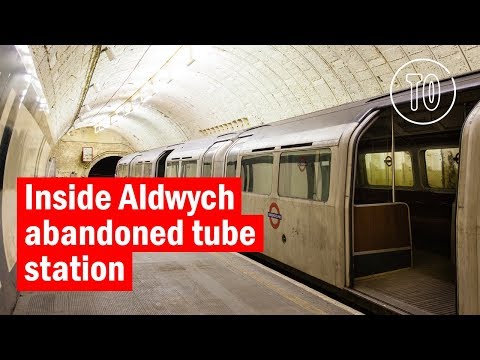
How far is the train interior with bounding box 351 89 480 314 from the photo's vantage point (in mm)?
5328

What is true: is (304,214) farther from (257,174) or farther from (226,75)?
(226,75)

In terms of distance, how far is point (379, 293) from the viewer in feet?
16.8

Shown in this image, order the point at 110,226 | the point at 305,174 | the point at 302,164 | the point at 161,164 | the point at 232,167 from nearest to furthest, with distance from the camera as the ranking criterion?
the point at 305,174 → the point at 302,164 → the point at 110,226 → the point at 232,167 → the point at 161,164

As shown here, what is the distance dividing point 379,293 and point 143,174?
532 inches

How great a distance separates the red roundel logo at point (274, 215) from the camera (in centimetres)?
692

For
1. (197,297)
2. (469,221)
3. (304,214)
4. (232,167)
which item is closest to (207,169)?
(232,167)

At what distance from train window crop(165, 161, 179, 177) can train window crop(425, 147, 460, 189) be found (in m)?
7.51

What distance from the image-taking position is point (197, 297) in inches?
201

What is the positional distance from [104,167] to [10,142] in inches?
1148

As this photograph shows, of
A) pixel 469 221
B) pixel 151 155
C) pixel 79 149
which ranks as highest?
pixel 79 149

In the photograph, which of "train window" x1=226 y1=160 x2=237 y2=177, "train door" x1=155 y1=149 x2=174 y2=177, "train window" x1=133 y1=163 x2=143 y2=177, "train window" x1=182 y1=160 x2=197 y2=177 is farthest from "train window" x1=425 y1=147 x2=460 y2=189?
"train window" x1=133 y1=163 x2=143 y2=177

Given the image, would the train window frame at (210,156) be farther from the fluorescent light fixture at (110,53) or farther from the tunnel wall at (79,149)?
the tunnel wall at (79,149)

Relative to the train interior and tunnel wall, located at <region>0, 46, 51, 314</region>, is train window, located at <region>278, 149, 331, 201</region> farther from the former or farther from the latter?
tunnel wall, located at <region>0, 46, 51, 314</region>
